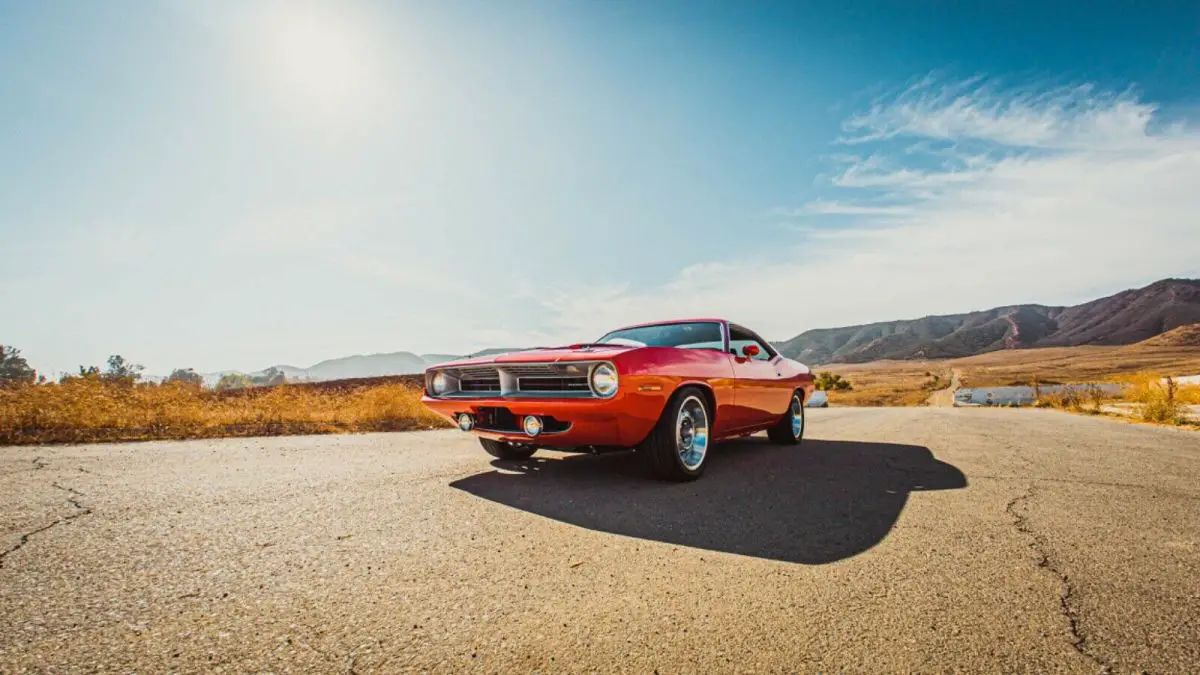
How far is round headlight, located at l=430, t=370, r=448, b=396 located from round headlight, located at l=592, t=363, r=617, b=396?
170cm

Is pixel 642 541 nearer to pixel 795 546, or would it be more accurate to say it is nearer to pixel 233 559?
pixel 795 546

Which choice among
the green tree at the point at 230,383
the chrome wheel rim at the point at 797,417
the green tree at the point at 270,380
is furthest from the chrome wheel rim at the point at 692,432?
the green tree at the point at 270,380

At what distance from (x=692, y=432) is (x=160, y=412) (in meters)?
8.12

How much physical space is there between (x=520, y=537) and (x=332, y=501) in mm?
1430

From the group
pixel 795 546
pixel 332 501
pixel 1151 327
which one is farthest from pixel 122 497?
pixel 1151 327

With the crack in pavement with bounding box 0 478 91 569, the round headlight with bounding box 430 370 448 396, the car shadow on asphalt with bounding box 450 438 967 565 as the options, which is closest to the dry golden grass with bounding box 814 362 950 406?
the car shadow on asphalt with bounding box 450 438 967 565

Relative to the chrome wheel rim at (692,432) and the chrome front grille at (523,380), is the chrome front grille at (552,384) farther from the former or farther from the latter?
the chrome wheel rim at (692,432)

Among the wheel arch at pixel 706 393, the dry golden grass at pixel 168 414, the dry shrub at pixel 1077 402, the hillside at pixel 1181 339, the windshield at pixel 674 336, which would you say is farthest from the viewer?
the hillside at pixel 1181 339

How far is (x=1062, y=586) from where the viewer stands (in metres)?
1.86

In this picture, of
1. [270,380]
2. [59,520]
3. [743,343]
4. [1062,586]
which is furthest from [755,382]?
[270,380]

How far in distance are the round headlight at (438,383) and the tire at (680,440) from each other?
187 centimetres

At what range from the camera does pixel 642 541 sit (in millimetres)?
2443

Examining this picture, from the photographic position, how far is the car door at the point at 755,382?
4.82 metres

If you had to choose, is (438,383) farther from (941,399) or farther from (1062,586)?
(941,399)
